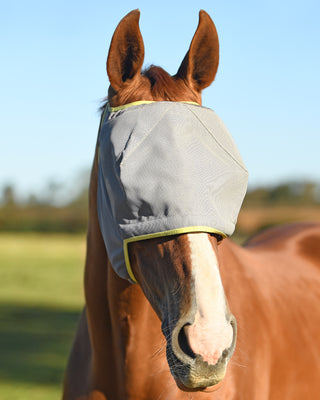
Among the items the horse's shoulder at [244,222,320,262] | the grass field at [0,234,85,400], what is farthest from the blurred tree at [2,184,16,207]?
the horse's shoulder at [244,222,320,262]

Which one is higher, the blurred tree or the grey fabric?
the grey fabric

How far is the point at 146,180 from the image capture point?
5.76 feet

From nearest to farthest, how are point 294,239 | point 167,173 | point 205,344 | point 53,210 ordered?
point 205,344 < point 167,173 < point 294,239 < point 53,210

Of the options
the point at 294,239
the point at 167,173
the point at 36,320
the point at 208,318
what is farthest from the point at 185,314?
the point at 36,320

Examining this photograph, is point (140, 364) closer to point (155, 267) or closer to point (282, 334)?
point (155, 267)

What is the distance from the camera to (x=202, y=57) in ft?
6.88

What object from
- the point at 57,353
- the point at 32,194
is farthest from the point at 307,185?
the point at 57,353

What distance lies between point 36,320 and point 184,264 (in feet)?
27.6

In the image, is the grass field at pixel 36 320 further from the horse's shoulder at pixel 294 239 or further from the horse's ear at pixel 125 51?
the horse's ear at pixel 125 51

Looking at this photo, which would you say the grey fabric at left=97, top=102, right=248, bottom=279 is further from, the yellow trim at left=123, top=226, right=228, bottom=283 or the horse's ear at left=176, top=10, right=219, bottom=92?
the horse's ear at left=176, top=10, right=219, bottom=92

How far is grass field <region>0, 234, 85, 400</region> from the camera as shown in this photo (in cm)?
600

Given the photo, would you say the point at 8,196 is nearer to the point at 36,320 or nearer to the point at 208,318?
the point at 36,320

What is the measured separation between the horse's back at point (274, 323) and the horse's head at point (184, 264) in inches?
24.6

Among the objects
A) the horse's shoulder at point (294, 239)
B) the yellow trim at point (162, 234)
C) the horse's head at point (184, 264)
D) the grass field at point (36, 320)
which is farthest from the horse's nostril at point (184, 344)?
the grass field at point (36, 320)
